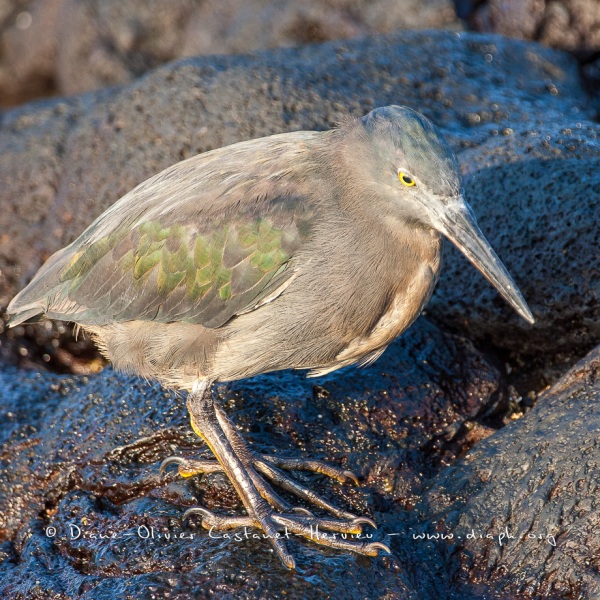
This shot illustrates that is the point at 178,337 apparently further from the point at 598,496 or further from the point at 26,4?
the point at 26,4

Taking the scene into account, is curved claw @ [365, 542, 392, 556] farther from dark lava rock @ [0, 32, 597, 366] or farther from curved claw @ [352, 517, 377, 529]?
Result: dark lava rock @ [0, 32, 597, 366]

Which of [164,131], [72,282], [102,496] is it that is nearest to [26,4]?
[164,131]

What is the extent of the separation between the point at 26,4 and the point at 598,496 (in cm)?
1164

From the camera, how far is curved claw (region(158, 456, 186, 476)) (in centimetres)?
450

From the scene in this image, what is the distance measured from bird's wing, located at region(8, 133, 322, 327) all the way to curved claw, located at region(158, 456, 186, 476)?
2.55 ft

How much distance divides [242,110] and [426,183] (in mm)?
3107

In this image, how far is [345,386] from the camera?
498 cm

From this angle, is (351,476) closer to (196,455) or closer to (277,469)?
(277,469)

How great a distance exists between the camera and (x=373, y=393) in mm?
4949

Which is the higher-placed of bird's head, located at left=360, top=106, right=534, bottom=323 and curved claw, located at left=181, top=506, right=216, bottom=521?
bird's head, located at left=360, top=106, right=534, bottom=323

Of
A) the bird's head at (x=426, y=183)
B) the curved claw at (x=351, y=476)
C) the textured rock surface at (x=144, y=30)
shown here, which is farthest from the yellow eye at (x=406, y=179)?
the textured rock surface at (x=144, y=30)

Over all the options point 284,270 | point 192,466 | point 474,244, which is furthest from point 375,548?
point 474,244

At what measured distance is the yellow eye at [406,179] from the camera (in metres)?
3.86

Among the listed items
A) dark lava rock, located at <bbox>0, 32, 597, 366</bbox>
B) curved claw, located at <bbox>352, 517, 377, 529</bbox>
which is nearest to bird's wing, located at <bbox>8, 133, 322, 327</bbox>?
curved claw, located at <bbox>352, 517, 377, 529</bbox>
